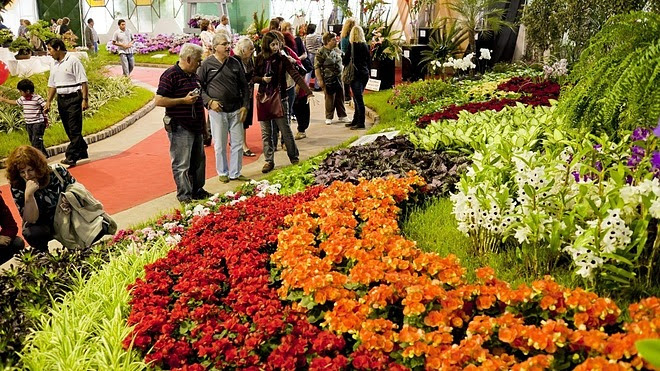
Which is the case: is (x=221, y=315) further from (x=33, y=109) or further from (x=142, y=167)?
(x=33, y=109)

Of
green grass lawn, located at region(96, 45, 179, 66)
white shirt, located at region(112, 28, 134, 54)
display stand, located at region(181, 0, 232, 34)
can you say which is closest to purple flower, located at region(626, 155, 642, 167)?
white shirt, located at region(112, 28, 134, 54)

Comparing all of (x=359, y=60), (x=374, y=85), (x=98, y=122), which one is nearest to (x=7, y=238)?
(x=98, y=122)

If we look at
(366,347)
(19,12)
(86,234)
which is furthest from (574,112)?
(19,12)

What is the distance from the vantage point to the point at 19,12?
24.5 m

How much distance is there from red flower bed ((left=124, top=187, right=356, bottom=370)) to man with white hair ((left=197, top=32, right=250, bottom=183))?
3.16 metres

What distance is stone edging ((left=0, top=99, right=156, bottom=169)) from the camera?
9.16 m

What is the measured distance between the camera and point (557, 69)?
9.62 meters

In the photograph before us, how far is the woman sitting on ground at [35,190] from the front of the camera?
4734 millimetres

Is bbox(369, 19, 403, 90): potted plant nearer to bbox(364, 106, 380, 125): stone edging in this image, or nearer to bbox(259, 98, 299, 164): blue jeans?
bbox(364, 106, 380, 125): stone edging

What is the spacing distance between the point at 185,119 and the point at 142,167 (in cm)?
238

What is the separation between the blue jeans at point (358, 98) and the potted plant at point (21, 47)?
7178 millimetres

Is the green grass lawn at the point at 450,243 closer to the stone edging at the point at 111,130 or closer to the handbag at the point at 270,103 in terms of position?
the handbag at the point at 270,103

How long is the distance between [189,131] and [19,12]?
21745mm

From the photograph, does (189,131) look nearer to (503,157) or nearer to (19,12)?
(503,157)
